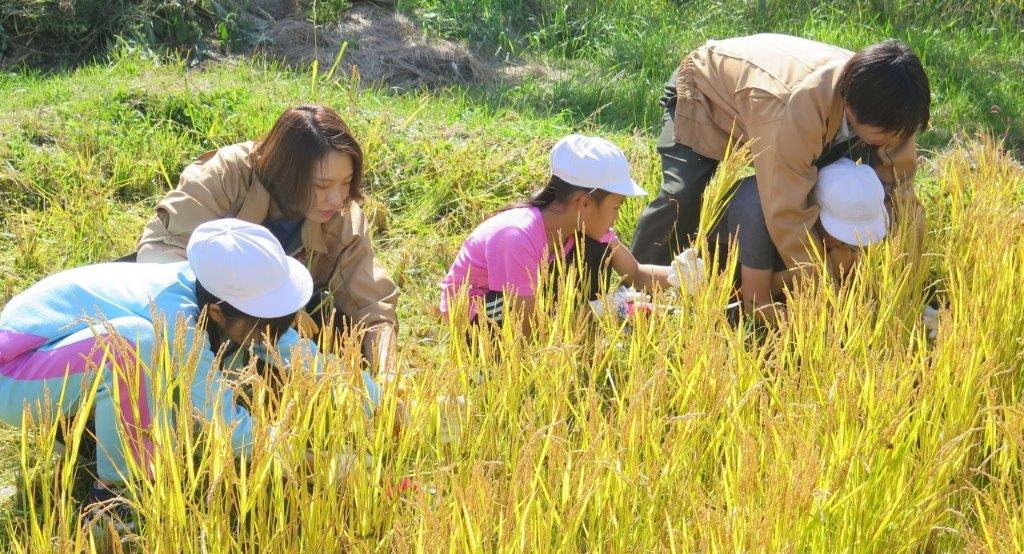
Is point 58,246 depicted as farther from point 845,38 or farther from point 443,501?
point 845,38

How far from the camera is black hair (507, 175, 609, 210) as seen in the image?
318cm

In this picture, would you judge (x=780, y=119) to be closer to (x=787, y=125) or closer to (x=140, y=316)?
(x=787, y=125)

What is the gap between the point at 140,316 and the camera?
2486 millimetres

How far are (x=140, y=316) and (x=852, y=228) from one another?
6.72 ft

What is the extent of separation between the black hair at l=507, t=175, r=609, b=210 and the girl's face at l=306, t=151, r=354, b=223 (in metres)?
0.53

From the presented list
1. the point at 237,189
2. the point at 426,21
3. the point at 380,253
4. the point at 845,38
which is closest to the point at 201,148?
the point at 380,253

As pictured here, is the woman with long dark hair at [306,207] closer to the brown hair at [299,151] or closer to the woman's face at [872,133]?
the brown hair at [299,151]

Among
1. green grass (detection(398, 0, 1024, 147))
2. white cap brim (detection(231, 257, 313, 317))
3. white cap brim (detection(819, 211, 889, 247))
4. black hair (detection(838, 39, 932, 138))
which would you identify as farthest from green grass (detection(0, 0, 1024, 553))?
black hair (detection(838, 39, 932, 138))

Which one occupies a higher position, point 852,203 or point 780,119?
point 780,119

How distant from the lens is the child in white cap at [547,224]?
3127 millimetres

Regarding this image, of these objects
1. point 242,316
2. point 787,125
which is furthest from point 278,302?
point 787,125

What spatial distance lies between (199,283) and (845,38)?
15.1 ft

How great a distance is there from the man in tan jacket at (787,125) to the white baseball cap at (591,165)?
39 cm

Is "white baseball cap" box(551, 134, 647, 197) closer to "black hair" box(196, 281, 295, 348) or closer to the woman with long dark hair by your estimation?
the woman with long dark hair
